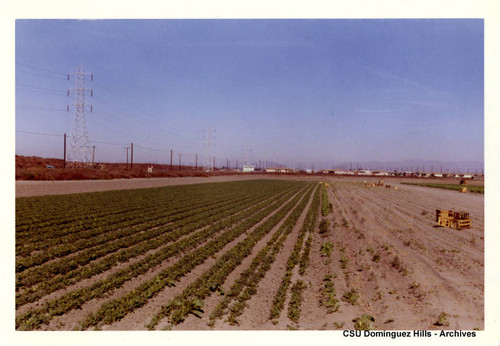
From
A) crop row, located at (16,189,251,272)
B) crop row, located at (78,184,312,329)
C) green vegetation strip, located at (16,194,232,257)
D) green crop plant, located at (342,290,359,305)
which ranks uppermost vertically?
green vegetation strip, located at (16,194,232,257)

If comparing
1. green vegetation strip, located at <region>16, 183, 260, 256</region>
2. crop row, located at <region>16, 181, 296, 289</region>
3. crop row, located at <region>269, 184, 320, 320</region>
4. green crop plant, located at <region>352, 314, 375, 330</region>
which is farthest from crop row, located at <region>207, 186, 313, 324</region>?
green vegetation strip, located at <region>16, 183, 260, 256</region>

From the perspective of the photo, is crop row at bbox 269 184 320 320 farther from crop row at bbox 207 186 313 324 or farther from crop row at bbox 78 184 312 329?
crop row at bbox 78 184 312 329

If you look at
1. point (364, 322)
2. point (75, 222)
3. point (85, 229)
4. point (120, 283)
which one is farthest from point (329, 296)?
point (75, 222)

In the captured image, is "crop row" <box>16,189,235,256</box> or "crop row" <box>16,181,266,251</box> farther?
"crop row" <box>16,181,266,251</box>

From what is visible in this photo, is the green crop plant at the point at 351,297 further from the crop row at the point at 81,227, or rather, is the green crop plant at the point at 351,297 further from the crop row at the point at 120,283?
the crop row at the point at 81,227

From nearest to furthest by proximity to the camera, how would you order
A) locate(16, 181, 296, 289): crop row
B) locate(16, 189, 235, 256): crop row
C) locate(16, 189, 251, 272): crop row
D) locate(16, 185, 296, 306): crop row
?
locate(16, 185, 296, 306): crop row
locate(16, 181, 296, 289): crop row
locate(16, 189, 251, 272): crop row
locate(16, 189, 235, 256): crop row

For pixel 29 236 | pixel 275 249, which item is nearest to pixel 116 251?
pixel 29 236

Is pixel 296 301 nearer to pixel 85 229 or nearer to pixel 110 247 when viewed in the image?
pixel 110 247

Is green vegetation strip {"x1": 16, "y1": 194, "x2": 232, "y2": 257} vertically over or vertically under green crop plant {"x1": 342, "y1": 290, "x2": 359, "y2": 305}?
over

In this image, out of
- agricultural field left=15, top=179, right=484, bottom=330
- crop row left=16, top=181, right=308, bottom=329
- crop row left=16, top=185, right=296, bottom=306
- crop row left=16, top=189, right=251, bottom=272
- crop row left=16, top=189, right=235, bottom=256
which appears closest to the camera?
crop row left=16, top=181, right=308, bottom=329

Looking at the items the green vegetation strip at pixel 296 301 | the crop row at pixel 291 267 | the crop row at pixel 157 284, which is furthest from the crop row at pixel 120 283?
the green vegetation strip at pixel 296 301
